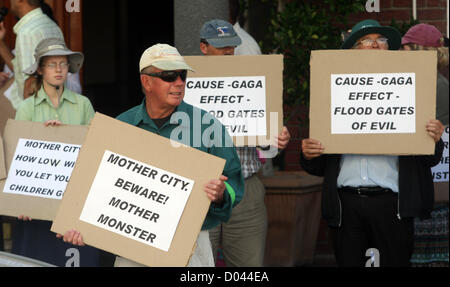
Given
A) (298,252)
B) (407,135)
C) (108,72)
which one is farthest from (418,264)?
(108,72)

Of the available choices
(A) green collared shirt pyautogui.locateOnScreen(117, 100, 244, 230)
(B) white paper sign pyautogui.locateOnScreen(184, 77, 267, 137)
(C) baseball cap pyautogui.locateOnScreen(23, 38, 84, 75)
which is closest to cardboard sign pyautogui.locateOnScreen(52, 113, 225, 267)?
(A) green collared shirt pyautogui.locateOnScreen(117, 100, 244, 230)

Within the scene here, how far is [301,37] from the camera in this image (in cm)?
779

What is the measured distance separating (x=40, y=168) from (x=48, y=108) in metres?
0.50

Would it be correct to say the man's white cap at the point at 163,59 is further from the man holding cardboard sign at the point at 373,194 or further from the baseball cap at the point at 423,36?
the baseball cap at the point at 423,36

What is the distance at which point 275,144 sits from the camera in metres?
5.88

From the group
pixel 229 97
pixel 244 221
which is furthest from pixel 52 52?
pixel 244 221

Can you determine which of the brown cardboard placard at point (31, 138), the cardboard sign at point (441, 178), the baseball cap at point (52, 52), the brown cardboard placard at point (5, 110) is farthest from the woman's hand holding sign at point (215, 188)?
the brown cardboard placard at point (5, 110)

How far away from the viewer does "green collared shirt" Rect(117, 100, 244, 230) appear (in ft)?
15.5

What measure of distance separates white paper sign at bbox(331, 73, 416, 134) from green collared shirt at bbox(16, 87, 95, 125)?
1.71m

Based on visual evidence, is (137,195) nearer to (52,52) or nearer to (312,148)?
(312,148)

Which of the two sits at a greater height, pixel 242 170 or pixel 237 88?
pixel 237 88

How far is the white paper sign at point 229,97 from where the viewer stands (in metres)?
5.98

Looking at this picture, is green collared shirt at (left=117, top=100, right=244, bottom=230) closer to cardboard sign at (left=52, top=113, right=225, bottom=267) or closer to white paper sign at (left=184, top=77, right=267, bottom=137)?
cardboard sign at (left=52, top=113, right=225, bottom=267)

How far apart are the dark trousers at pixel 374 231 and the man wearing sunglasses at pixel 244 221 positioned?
642 mm
